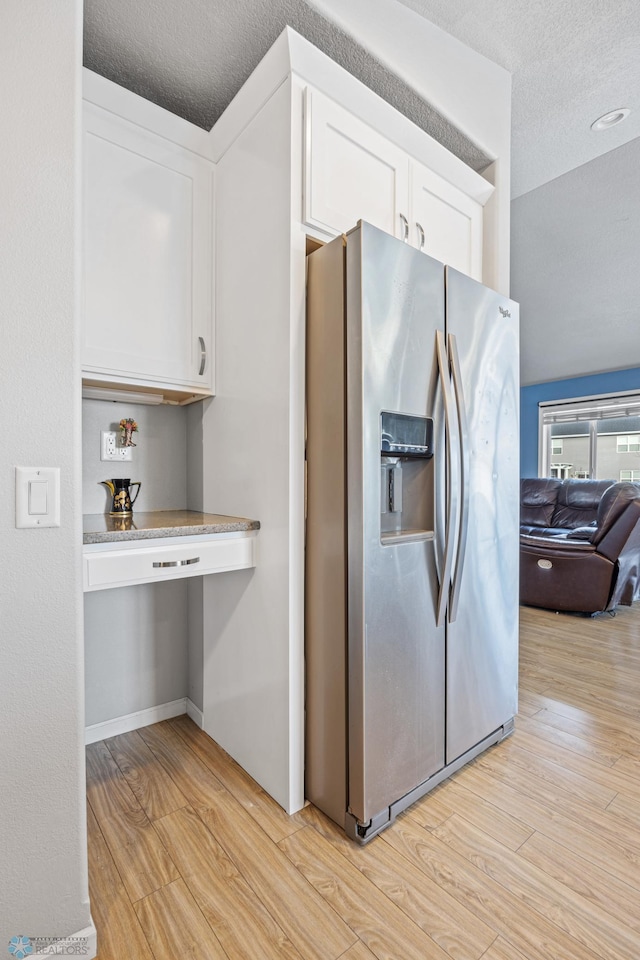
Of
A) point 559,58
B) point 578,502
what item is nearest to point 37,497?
point 559,58

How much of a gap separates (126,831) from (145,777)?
267 mm

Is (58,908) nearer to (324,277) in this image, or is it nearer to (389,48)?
(324,277)

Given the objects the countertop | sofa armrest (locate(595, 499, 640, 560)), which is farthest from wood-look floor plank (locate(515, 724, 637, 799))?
sofa armrest (locate(595, 499, 640, 560))

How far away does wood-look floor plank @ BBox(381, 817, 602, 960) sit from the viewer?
115 centimetres

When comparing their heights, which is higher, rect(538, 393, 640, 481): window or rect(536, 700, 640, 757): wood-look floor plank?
rect(538, 393, 640, 481): window

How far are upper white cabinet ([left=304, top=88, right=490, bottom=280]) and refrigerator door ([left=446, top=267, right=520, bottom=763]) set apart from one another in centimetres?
35

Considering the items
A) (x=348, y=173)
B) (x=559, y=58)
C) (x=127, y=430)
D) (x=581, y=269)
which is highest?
(x=581, y=269)

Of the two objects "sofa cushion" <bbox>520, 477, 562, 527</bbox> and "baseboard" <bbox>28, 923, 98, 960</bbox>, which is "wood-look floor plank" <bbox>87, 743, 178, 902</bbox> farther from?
"sofa cushion" <bbox>520, 477, 562, 527</bbox>

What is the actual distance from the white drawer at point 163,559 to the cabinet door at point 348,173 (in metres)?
1.14

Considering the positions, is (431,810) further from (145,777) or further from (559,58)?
(559,58)

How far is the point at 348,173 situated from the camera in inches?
65.6

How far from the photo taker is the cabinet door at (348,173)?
1556 mm

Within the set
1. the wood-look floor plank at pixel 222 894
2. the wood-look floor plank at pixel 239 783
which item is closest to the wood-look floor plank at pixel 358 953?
the wood-look floor plank at pixel 222 894

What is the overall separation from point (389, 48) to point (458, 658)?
233 centimetres
